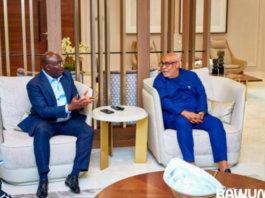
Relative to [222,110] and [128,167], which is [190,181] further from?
[222,110]

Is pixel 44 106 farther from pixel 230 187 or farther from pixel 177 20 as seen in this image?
pixel 177 20

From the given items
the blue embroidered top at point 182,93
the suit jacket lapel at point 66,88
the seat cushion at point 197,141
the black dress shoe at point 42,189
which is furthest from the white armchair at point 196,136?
the black dress shoe at point 42,189

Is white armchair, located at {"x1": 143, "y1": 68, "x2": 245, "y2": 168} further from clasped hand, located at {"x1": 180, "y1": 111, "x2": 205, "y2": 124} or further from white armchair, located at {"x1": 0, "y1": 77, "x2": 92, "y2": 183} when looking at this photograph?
white armchair, located at {"x1": 0, "y1": 77, "x2": 92, "y2": 183}

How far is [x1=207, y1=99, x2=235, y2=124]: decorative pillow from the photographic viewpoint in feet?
13.4

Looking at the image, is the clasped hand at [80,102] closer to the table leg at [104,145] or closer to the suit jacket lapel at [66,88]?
the suit jacket lapel at [66,88]

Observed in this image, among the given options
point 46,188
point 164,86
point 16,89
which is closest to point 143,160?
point 164,86

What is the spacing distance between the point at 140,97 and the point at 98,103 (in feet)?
1.50

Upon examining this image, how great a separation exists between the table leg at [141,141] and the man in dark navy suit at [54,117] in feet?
1.87

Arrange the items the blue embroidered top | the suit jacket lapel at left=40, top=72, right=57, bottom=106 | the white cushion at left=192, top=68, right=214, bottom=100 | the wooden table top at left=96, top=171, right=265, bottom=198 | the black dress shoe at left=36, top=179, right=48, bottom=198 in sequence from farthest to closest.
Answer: the white cushion at left=192, top=68, right=214, bottom=100 < the blue embroidered top < the suit jacket lapel at left=40, top=72, right=57, bottom=106 < the black dress shoe at left=36, top=179, right=48, bottom=198 < the wooden table top at left=96, top=171, right=265, bottom=198

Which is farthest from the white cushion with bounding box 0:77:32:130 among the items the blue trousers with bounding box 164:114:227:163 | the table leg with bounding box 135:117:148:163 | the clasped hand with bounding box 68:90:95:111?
the blue trousers with bounding box 164:114:227:163

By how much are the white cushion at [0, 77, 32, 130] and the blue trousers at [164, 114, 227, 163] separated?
4.57ft

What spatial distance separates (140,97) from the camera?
4.58 meters

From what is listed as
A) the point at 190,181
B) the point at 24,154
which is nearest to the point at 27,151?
the point at 24,154

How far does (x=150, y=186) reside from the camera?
2.52 meters
